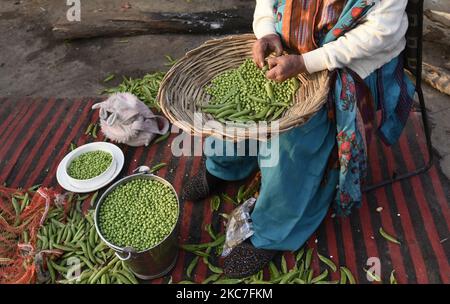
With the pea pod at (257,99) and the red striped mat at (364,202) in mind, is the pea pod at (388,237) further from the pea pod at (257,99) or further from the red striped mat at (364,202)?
the pea pod at (257,99)

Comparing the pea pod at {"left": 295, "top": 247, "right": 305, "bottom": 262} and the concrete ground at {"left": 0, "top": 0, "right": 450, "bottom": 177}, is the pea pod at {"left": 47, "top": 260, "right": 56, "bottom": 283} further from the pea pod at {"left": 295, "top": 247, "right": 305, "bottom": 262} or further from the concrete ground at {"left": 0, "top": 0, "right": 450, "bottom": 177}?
the concrete ground at {"left": 0, "top": 0, "right": 450, "bottom": 177}

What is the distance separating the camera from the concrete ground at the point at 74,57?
4238 mm

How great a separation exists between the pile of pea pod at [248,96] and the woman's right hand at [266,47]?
10 centimetres

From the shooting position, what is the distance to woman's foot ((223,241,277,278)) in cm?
254

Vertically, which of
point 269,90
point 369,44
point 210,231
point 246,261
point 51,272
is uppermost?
point 369,44

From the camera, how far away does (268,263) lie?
2.63 m

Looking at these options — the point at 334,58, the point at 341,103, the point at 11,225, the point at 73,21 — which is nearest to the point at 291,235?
the point at 341,103

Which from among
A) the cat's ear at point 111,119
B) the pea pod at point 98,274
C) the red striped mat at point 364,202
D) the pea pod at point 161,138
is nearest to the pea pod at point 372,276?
the red striped mat at point 364,202

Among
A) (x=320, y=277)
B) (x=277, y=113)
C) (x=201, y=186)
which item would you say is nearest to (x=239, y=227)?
(x=201, y=186)

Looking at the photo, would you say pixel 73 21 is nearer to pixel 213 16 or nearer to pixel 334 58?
pixel 213 16

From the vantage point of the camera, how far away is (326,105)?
7.11 feet

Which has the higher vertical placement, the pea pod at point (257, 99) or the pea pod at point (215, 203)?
the pea pod at point (257, 99)

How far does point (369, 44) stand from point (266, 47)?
542mm

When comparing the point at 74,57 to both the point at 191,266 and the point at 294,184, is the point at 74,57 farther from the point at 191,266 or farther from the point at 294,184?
the point at 294,184
